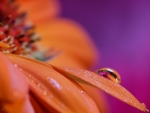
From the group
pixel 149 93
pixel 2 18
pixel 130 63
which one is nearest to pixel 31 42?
pixel 2 18

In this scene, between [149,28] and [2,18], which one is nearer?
[2,18]

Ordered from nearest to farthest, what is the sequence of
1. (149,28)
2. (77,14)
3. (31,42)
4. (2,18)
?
(2,18) → (31,42) → (149,28) → (77,14)

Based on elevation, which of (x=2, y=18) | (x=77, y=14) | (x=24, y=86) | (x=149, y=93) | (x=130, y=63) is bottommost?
(x=24, y=86)

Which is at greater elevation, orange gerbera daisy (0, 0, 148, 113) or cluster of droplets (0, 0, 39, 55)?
cluster of droplets (0, 0, 39, 55)

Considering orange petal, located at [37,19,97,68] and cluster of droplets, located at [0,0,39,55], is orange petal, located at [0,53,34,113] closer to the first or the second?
cluster of droplets, located at [0,0,39,55]

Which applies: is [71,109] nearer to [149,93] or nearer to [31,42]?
[31,42]

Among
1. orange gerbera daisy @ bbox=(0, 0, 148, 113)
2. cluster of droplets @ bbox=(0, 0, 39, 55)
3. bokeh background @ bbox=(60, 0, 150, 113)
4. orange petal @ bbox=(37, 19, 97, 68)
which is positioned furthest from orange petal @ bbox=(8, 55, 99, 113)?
bokeh background @ bbox=(60, 0, 150, 113)

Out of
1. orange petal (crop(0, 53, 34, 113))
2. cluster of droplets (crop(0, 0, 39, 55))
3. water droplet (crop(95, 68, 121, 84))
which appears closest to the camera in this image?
orange petal (crop(0, 53, 34, 113))
